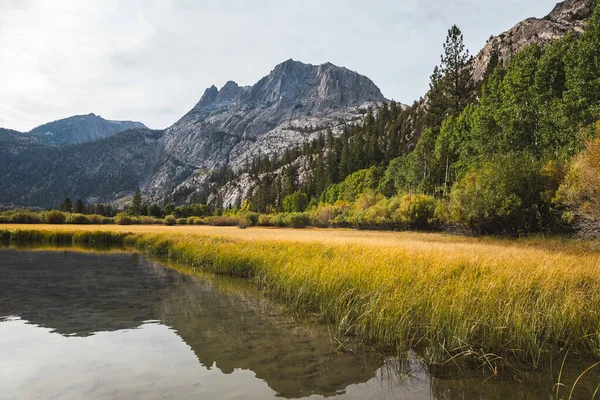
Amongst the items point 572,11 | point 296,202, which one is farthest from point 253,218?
point 572,11

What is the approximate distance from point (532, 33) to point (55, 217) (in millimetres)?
147589

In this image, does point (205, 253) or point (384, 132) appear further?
point (384, 132)

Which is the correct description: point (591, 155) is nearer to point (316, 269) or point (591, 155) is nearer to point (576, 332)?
point (576, 332)

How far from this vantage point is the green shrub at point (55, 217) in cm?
6988

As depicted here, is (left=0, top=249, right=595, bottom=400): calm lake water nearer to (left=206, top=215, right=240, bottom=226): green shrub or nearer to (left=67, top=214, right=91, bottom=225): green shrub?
(left=67, top=214, right=91, bottom=225): green shrub

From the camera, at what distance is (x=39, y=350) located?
9.40 meters

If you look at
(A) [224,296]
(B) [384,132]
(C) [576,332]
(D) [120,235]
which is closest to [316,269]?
(A) [224,296]

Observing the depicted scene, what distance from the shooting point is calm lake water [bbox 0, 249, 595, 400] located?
6.95 metres

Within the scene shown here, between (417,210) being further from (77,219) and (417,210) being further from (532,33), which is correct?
(532,33)

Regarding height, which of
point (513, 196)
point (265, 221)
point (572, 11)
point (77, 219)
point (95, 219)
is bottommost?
point (265, 221)

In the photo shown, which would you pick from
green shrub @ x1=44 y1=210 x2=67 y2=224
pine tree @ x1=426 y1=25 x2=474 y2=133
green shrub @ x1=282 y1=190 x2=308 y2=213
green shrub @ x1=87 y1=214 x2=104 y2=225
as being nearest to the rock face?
pine tree @ x1=426 y1=25 x2=474 y2=133

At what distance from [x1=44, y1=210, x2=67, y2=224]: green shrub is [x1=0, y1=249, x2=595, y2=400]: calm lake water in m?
64.9

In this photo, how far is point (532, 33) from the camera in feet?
376

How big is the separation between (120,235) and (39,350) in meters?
42.8
